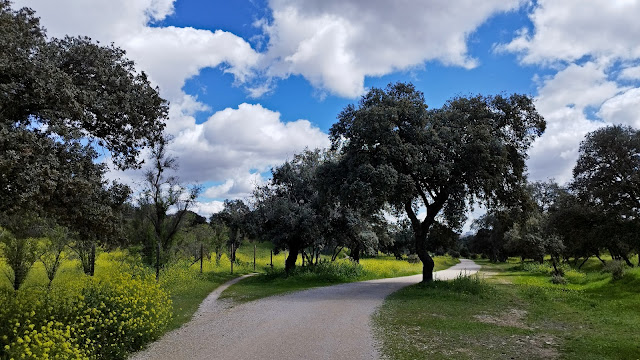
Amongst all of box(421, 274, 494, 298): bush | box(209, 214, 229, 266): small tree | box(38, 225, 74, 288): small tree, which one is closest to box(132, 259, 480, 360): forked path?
box(421, 274, 494, 298): bush

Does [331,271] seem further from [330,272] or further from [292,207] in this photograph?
[292,207]

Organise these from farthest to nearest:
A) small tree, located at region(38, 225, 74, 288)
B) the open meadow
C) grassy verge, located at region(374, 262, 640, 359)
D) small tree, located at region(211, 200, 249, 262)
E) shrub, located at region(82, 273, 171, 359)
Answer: small tree, located at region(211, 200, 249, 262) < small tree, located at region(38, 225, 74, 288) < grassy verge, located at region(374, 262, 640, 359) < shrub, located at region(82, 273, 171, 359) < the open meadow

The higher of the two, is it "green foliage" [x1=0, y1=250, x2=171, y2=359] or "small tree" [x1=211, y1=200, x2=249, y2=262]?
"small tree" [x1=211, y1=200, x2=249, y2=262]

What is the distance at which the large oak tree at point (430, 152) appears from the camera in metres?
19.1

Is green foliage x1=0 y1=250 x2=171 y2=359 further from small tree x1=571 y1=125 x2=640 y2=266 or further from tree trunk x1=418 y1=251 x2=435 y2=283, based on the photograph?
small tree x1=571 y1=125 x2=640 y2=266

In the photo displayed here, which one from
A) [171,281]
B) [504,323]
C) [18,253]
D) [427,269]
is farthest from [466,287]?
[18,253]

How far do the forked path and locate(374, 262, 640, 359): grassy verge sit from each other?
2.42 feet

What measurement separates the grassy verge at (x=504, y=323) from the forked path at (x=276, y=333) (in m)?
0.74

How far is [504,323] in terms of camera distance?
1188 centimetres

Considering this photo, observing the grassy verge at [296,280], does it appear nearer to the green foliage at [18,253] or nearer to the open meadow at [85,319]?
the open meadow at [85,319]

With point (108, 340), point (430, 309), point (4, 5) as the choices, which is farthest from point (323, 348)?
point (4, 5)

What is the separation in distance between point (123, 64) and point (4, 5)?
2.60 metres

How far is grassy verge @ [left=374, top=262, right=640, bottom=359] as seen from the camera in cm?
847

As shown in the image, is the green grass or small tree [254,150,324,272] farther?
small tree [254,150,324,272]
